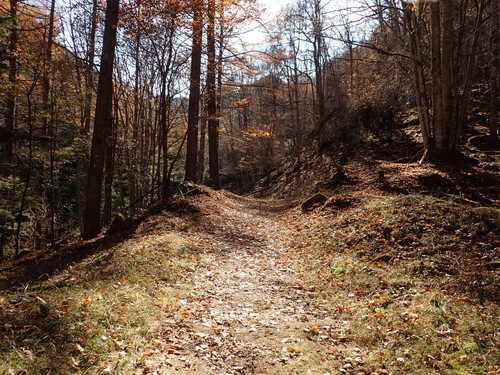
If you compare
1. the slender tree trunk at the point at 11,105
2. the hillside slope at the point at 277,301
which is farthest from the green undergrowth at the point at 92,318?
the slender tree trunk at the point at 11,105

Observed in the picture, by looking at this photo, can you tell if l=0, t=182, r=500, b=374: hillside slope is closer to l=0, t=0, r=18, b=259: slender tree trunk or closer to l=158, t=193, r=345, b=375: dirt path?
l=158, t=193, r=345, b=375: dirt path

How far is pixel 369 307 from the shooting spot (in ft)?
15.7

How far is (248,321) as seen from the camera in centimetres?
462

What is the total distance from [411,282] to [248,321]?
298 centimetres

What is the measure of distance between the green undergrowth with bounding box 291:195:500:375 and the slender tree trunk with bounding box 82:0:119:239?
265 inches

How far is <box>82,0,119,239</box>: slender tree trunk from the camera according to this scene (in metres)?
9.10

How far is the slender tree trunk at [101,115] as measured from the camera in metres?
9.10

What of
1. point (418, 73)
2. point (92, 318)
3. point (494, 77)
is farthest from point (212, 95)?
point (92, 318)

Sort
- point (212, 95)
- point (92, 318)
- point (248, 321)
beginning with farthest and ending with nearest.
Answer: point (212, 95) < point (248, 321) < point (92, 318)

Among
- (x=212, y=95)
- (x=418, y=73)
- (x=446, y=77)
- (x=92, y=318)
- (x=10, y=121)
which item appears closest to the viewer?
(x=92, y=318)

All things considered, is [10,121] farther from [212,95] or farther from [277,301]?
[277,301]

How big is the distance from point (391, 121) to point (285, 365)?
54.4ft

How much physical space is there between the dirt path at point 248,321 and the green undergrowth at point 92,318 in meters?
0.37

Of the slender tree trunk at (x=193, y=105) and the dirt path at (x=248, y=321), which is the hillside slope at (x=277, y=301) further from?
the slender tree trunk at (x=193, y=105)
